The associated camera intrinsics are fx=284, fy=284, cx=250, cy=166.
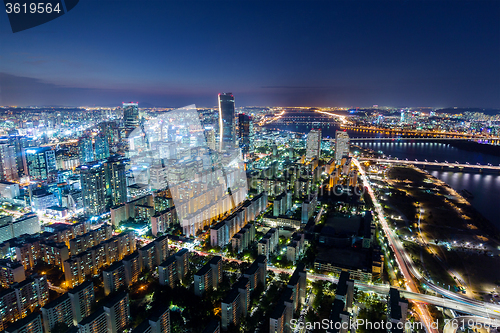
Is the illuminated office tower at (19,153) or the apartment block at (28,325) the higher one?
the illuminated office tower at (19,153)

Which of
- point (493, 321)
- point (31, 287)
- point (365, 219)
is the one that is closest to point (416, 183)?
point (365, 219)

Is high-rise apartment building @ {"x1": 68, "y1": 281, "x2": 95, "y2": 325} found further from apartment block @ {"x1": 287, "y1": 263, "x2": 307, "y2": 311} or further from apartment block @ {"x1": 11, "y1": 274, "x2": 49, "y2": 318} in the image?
apartment block @ {"x1": 287, "y1": 263, "x2": 307, "y2": 311}

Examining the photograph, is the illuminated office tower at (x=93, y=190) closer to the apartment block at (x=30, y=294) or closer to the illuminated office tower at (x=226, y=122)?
the apartment block at (x=30, y=294)

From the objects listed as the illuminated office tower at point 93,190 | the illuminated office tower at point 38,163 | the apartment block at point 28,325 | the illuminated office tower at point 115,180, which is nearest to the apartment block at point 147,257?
→ the apartment block at point 28,325

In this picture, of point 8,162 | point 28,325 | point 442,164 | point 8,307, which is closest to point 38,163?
point 8,162

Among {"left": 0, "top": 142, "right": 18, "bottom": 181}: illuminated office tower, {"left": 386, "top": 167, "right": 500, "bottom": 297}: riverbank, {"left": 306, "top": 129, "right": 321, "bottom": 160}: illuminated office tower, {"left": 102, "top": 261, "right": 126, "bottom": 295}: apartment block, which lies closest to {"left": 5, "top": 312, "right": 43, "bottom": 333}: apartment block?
{"left": 102, "top": 261, "right": 126, "bottom": 295}: apartment block

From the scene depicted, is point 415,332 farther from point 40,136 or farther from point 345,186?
point 40,136

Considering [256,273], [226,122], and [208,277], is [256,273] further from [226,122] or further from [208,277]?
[226,122]
